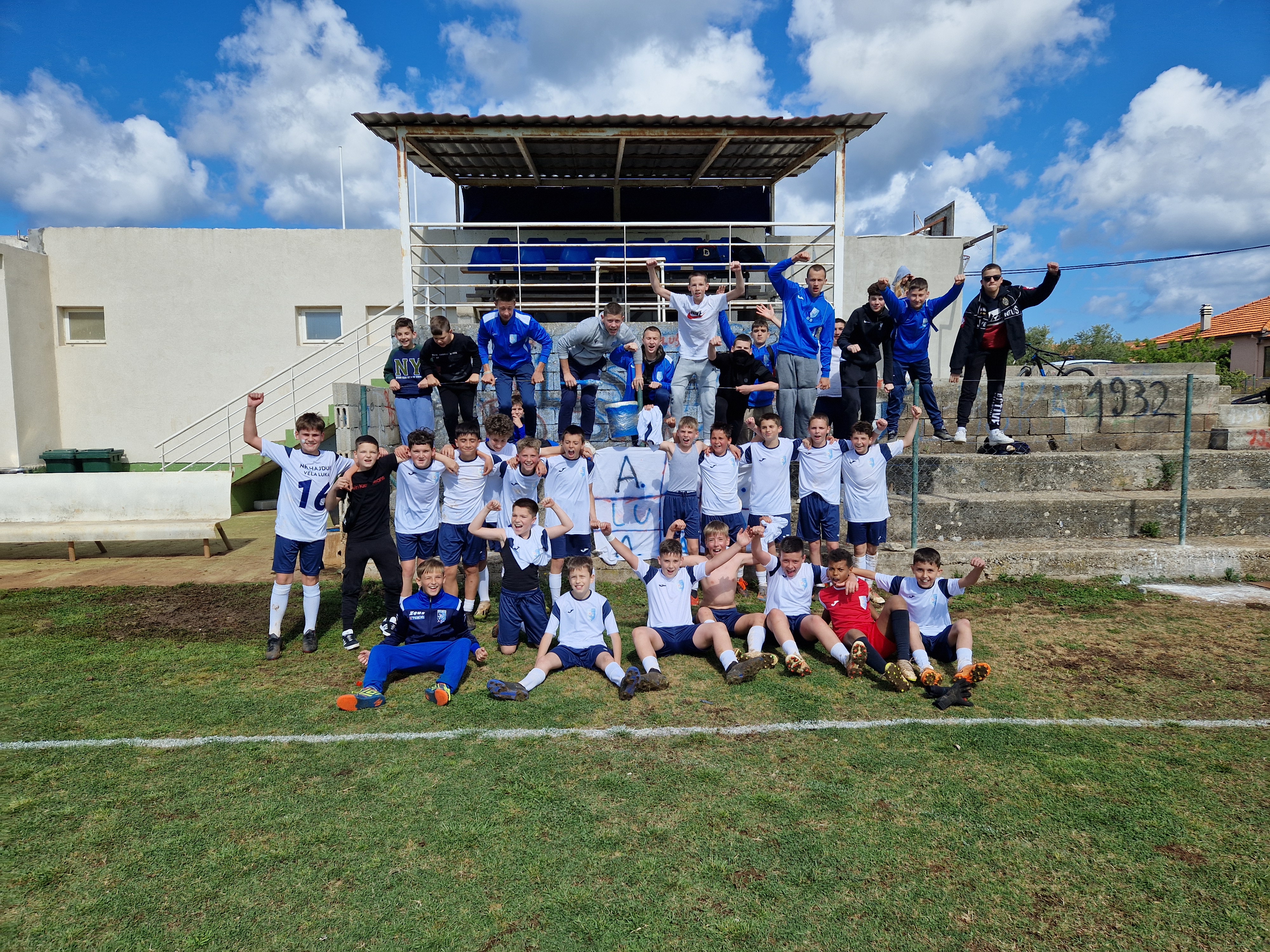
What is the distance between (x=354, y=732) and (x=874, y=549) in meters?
5.14

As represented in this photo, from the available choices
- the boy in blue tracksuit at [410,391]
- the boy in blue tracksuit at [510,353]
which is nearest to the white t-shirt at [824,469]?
the boy in blue tracksuit at [510,353]

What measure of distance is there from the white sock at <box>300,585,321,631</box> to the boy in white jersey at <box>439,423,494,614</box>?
3.78 ft

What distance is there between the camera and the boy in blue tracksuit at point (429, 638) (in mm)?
5508

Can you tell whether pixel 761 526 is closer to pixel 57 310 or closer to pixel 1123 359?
pixel 57 310

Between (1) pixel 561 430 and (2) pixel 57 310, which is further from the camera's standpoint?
(2) pixel 57 310

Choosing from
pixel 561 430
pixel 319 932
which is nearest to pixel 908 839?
pixel 319 932

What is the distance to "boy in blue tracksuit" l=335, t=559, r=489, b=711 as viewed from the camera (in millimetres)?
5508

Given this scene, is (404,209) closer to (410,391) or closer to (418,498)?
(410,391)

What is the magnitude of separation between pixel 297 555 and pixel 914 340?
23.7ft

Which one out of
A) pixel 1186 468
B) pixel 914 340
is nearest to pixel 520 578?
pixel 914 340

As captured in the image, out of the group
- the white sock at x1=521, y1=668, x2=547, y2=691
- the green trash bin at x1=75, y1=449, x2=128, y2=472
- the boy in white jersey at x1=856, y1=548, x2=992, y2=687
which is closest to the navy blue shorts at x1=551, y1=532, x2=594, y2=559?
the white sock at x1=521, y1=668, x2=547, y2=691

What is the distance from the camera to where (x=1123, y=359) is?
41562 mm

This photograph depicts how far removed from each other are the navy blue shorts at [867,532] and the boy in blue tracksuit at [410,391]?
474 cm

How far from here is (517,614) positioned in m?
6.29
